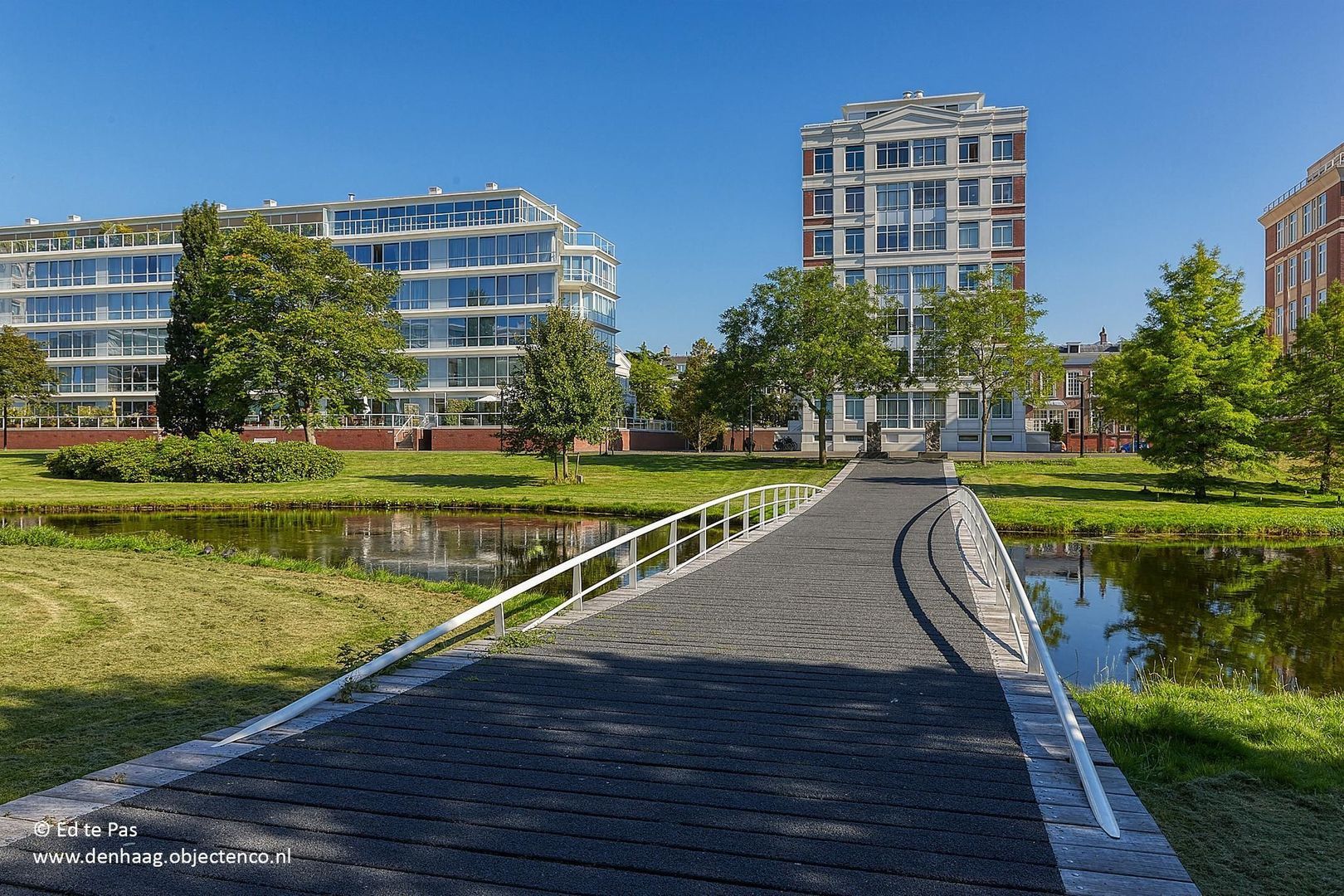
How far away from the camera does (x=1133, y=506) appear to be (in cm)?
2619

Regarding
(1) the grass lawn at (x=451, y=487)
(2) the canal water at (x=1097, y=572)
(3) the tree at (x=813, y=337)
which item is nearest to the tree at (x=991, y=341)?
(3) the tree at (x=813, y=337)

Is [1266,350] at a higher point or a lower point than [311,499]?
higher

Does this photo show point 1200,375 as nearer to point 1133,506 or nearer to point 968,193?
point 1133,506

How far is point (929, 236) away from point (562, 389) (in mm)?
30295

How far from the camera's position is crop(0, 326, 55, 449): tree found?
A: 4922 centimetres

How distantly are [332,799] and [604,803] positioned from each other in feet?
4.49

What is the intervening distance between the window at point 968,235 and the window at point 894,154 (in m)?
4.90

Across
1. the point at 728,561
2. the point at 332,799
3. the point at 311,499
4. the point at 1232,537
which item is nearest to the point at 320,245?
the point at 311,499

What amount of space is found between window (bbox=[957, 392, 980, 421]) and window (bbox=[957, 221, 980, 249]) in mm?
8765

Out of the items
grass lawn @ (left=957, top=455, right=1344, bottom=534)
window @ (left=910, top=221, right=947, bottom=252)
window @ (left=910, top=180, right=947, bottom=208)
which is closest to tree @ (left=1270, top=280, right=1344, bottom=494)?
grass lawn @ (left=957, top=455, right=1344, bottom=534)

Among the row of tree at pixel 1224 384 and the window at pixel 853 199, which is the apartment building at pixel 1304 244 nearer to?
the window at pixel 853 199

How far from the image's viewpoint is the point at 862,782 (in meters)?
4.77

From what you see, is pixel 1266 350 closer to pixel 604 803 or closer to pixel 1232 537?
pixel 1232 537

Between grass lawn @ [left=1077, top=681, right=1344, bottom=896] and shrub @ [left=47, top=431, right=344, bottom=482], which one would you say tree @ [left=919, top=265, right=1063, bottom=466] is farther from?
grass lawn @ [left=1077, top=681, right=1344, bottom=896]
